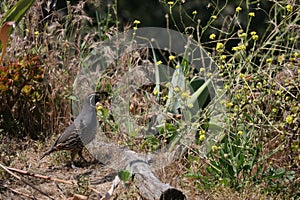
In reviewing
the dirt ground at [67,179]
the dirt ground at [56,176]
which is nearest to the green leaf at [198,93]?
the dirt ground at [67,179]

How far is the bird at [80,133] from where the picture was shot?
529 cm

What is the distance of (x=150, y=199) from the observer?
4.43 m

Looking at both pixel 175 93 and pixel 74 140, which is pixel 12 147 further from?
pixel 175 93

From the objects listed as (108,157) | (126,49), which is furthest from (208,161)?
(126,49)

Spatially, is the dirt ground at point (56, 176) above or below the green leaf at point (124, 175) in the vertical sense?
below

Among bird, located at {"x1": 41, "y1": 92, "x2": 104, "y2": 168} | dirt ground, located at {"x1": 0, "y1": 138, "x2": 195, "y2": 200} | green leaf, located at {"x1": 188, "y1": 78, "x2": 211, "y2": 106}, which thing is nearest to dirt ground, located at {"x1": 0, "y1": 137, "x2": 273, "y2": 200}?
dirt ground, located at {"x1": 0, "y1": 138, "x2": 195, "y2": 200}

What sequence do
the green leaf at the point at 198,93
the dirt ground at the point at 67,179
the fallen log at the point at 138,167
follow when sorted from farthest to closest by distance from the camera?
1. the green leaf at the point at 198,93
2. the dirt ground at the point at 67,179
3. the fallen log at the point at 138,167

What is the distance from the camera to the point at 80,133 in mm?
5301

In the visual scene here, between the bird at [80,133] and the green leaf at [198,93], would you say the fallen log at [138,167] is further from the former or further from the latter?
the green leaf at [198,93]

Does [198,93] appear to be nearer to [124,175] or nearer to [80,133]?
[80,133]

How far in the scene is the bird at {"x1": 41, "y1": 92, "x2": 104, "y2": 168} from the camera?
208 inches

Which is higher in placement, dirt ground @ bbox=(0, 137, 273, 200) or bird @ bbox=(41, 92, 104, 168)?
bird @ bbox=(41, 92, 104, 168)

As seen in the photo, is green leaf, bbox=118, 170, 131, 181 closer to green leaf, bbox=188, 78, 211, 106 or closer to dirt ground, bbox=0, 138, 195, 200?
dirt ground, bbox=0, 138, 195, 200

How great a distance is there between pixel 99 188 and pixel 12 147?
1.18 meters
